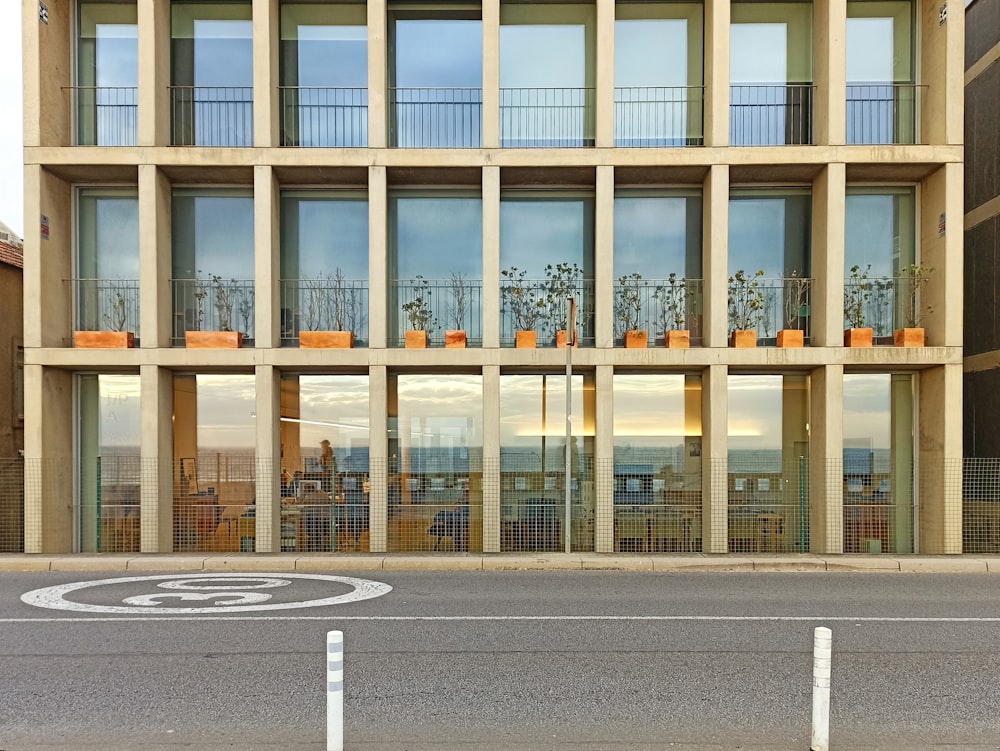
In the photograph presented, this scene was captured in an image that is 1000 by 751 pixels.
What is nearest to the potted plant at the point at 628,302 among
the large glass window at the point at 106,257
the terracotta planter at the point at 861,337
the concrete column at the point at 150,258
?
the terracotta planter at the point at 861,337

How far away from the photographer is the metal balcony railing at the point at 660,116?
50.2 feet

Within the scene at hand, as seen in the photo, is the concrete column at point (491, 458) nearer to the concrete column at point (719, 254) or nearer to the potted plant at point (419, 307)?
the potted plant at point (419, 307)

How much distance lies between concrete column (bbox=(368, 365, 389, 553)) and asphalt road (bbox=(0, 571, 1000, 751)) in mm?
A: 3808

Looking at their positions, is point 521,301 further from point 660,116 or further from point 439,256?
point 660,116

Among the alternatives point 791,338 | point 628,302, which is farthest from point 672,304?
point 791,338

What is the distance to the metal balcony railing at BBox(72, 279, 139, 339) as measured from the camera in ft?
49.7

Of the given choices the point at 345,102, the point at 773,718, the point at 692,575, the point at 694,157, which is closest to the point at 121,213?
the point at 345,102

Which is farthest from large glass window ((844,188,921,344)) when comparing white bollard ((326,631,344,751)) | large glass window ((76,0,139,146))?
large glass window ((76,0,139,146))

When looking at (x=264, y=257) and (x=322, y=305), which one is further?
(x=322, y=305)

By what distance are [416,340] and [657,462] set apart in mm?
5514

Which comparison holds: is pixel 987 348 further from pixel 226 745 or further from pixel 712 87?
pixel 226 745

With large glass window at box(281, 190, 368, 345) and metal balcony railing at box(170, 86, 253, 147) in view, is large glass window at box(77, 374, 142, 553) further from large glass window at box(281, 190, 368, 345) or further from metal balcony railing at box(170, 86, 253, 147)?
metal balcony railing at box(170, 86, 253, 147)

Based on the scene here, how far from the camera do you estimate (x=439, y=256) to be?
15.6m

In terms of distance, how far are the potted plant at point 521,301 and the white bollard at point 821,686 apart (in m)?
10.9
